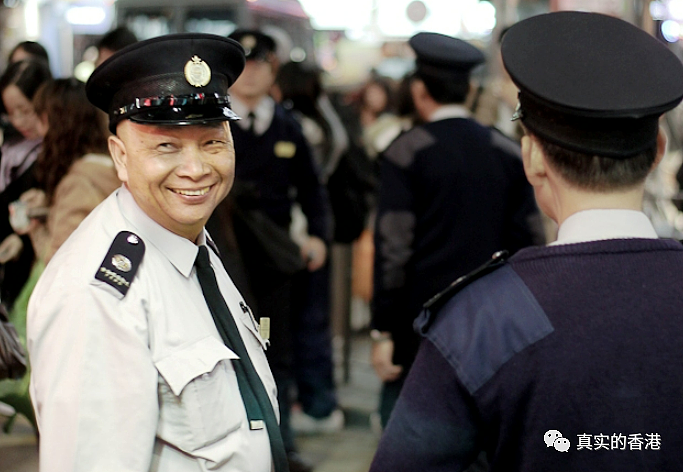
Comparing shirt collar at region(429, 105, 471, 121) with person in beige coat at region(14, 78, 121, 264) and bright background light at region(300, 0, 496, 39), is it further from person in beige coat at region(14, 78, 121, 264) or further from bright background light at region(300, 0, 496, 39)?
bright background light at region(300, 0, 496, 39)

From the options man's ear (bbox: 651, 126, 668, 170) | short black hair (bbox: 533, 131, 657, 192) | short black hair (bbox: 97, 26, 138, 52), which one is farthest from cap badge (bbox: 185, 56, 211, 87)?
short black hair (bbox: 97, 26, 138, 52)

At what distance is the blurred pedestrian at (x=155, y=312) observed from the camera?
1.69 metres

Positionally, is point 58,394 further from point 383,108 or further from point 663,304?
point 383,108

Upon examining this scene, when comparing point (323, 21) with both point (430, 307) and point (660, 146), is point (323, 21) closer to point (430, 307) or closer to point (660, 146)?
point (660, 146)

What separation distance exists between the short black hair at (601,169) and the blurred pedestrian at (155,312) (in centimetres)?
76

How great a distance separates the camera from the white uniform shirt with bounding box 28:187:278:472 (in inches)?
66.1

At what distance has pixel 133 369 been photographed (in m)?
1.71

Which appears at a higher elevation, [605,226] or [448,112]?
[605,226]

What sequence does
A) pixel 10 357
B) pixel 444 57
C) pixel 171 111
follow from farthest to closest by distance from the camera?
pixel 444 57 < pixel 10 357 < pixel 171 111

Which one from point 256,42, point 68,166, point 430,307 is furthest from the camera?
point 256,42

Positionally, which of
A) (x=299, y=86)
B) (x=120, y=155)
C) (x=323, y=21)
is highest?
(x=120, y=155)

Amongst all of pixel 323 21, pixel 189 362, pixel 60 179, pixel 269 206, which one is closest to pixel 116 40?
pixel 269 206

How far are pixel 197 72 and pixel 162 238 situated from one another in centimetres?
37

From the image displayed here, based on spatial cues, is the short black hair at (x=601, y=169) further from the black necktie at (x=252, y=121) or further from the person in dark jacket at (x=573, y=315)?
the black necktie at (x=252, y=121)
